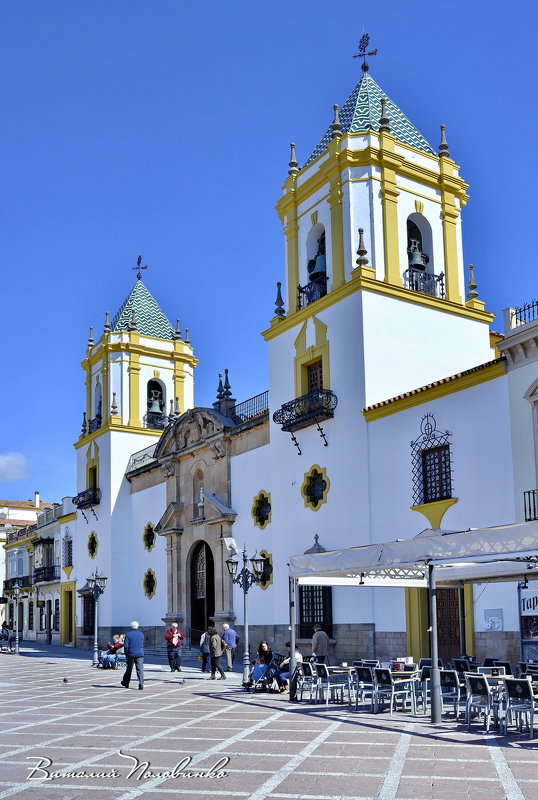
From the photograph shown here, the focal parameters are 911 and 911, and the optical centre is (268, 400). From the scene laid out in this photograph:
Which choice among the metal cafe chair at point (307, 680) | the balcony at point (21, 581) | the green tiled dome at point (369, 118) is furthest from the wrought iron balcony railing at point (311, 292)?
the balcony at point (21, 581)

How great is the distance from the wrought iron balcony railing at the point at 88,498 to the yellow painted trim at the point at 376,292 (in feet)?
48.7

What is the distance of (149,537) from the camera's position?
3541 centimetres

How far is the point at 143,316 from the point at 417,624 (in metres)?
23.9

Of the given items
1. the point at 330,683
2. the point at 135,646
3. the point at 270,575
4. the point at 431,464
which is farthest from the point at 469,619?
the point at 270,575

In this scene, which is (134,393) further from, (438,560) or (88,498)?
(438,560)

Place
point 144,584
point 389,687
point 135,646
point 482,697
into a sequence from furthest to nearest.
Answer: point 144,584, point 135,646, point 389,687, point 482,697

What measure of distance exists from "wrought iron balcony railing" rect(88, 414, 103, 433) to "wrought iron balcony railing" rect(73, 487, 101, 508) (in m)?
2.63

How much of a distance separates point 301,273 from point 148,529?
1406 cm

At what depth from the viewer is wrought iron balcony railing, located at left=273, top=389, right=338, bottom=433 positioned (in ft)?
76.8

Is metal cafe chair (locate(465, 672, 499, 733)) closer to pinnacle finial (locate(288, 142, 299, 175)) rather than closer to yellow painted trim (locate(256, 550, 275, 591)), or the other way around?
yellow painted trim (locate(256, 550, 275, 591))

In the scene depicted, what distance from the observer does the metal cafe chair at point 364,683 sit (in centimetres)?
1487

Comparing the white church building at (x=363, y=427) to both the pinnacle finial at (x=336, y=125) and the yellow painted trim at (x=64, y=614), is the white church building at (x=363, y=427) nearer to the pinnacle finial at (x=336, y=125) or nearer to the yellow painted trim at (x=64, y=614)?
the pinnacle finial at (x=336, y=125)

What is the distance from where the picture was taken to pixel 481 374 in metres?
19.1

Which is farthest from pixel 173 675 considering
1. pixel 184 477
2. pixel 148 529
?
pixel 148 529
